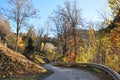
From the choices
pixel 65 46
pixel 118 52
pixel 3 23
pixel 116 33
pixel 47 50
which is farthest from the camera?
pixel 47 50

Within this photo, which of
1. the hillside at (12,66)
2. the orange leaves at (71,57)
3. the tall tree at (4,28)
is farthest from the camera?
the tall tree at (4,28)

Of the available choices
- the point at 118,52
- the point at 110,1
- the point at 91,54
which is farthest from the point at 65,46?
the point at 110,1

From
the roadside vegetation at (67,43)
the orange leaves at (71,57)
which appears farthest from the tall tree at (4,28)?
the orange leaves at (71,57)

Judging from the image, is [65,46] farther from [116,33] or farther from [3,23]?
[116,33]

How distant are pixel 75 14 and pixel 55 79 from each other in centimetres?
4001

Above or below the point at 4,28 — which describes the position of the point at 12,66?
below

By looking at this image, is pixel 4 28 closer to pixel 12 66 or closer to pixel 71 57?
pixel 71 57

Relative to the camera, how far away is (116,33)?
106 ft

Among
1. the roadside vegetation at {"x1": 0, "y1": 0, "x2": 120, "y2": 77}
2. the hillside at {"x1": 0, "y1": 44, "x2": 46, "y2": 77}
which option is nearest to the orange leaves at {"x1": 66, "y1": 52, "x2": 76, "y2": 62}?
the roadside vegetation at {"x1": 0, "y1": 0, "x2": 120, "y2": 77}

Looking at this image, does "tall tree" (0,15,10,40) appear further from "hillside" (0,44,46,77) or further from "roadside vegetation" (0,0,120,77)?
"hillside" (0,44,46,77)

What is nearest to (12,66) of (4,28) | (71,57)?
(71,57)

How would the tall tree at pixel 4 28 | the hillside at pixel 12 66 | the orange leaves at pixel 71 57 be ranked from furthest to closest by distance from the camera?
the tall tree at pixel 4 28 → the orange leaves at pixel 71 57 → the hillside at pixel 12 66

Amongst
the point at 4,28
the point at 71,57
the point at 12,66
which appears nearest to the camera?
the point at 12,66

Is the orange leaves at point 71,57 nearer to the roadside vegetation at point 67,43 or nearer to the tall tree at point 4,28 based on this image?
the roadside vegetation at point 67,43
